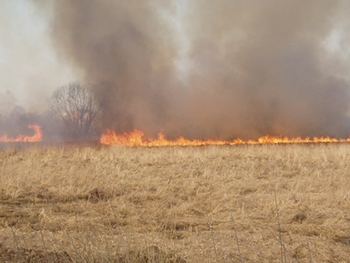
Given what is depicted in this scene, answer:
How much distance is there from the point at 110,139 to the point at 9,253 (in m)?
27.1

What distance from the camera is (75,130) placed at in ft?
136

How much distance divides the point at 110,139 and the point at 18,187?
21957 millimetres

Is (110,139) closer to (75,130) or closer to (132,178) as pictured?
(75,130)

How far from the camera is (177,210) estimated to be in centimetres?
776

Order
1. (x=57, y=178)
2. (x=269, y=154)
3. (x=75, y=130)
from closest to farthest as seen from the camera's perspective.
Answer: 1. (x=57, y=178)
2. (x=269, y=154)
3. (x=75, y=130)

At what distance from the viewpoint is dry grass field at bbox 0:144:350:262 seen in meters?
4.98

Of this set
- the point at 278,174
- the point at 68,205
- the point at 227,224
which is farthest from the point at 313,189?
the point at 68,205

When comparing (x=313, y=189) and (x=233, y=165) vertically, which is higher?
(x=233, y=165)

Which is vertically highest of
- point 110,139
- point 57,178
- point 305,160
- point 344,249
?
point 110,139

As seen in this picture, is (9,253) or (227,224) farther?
(227,224)

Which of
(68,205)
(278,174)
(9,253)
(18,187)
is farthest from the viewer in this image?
(278,174)

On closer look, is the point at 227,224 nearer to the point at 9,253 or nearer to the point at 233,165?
the point at 9,253

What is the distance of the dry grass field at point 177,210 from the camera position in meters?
4.98

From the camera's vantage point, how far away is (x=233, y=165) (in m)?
14.0
